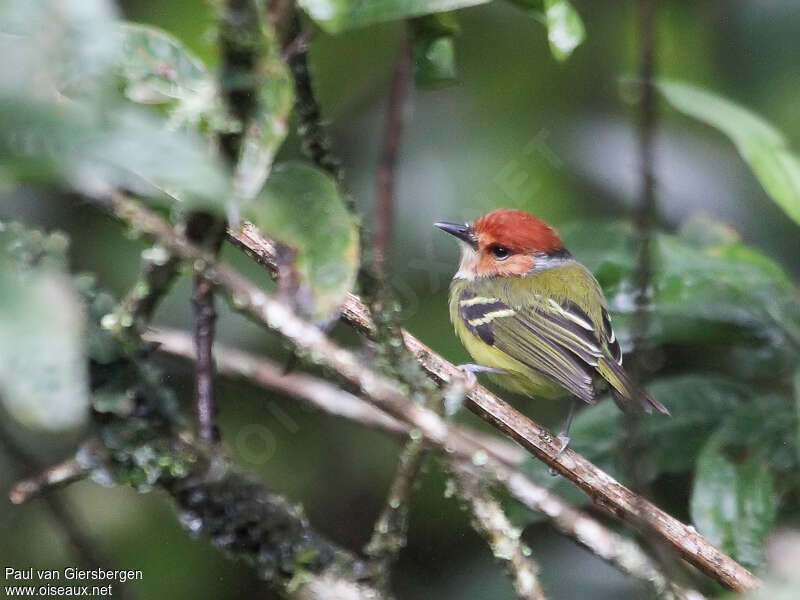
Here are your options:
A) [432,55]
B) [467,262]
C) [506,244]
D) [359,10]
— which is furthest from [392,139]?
[467,262]

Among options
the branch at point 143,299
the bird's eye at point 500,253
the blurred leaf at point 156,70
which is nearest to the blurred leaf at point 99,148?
the branch at point 143,299

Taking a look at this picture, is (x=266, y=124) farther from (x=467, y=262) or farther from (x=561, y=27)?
(x=467, y=262)

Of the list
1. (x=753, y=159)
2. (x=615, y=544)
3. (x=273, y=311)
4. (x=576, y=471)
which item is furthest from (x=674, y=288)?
(x=273, y=311)

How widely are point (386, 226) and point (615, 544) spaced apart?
0.88 m

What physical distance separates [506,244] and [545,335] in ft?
1.61

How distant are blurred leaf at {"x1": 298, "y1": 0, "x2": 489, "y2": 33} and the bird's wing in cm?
162

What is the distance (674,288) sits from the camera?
2.78m

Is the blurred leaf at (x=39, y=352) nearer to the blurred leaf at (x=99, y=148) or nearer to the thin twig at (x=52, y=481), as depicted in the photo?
the blurred leaf at (x=99, y=148)

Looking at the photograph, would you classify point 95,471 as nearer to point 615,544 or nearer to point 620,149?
point 615,544

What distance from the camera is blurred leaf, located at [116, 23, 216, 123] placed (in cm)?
173

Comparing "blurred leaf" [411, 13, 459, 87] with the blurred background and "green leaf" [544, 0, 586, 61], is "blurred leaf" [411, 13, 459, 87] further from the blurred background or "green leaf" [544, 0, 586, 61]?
the blurred background

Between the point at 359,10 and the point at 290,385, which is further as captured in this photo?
the point at 290,385

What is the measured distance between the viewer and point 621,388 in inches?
118

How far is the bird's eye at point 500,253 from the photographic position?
3.76 meters
